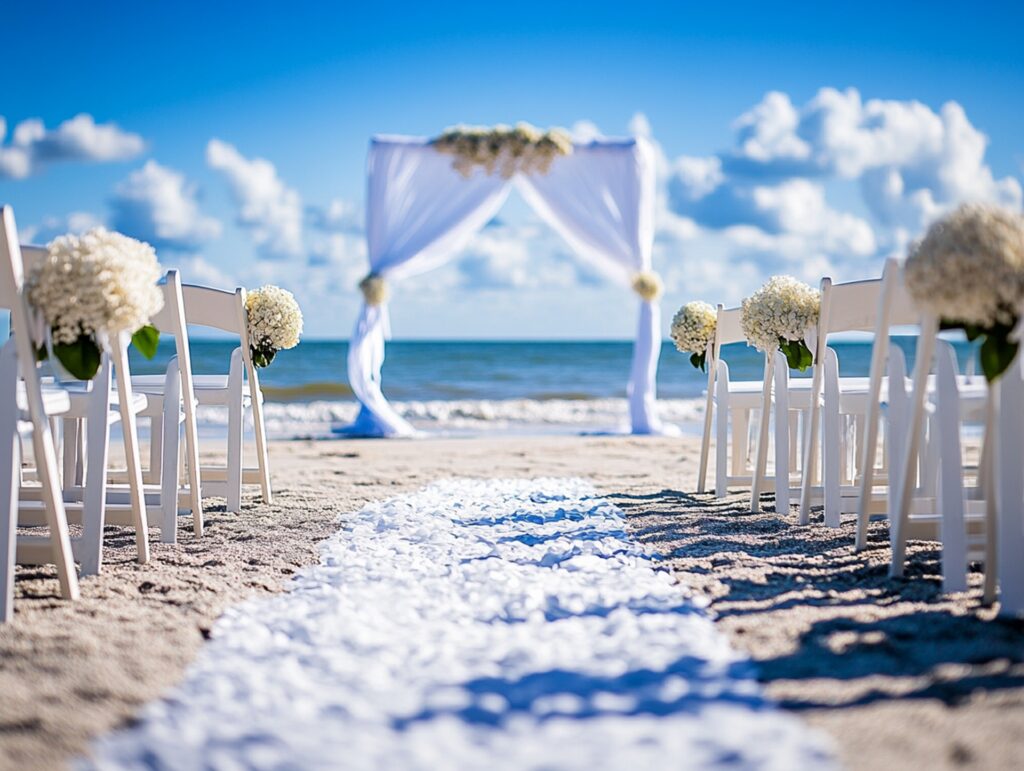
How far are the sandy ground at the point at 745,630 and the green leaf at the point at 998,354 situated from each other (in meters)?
0.62

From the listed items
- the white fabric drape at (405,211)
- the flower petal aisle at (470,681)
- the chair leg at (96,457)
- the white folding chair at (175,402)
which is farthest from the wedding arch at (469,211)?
the flower petal aisle at (470,681)

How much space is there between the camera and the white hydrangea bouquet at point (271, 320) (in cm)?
399

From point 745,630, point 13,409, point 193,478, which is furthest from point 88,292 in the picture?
point 745,630

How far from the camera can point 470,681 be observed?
1714mm

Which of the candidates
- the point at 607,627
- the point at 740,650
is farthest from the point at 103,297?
the point at 740,650

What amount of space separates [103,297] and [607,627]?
5.22 feet

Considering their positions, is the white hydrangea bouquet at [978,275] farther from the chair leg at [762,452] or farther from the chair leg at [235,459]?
the chair leg at [235,459]

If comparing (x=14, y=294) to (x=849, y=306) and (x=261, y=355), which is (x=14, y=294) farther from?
(x=849, y=306)

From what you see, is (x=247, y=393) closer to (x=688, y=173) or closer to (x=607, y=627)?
(x=607, y=627)

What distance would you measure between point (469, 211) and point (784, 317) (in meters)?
4.98

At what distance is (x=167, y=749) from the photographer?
139 centimetres

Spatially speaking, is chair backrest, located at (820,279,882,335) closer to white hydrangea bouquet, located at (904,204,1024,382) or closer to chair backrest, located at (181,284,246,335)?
white hydrangea bouquet, located at (904,204,1024,382)

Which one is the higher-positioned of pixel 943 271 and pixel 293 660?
pixel 943 271

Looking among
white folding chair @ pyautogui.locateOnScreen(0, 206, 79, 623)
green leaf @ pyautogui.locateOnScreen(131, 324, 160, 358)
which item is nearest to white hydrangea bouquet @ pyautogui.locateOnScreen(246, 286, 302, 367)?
green leaf @ pyautogui.locateOnScreen(131, 324, 160, 358)
